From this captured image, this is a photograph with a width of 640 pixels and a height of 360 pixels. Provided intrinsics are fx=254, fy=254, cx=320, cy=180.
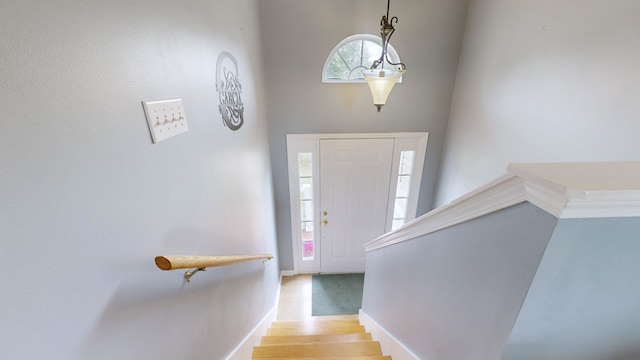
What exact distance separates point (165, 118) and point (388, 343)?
5.99ft

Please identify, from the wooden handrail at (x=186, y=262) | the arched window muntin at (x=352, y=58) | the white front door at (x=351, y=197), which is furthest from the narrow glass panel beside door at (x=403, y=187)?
the wooden handrail at (x=186, y=262)

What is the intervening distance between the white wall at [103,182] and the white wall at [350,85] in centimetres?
140

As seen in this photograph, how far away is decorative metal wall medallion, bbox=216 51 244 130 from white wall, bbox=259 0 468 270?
1042mm

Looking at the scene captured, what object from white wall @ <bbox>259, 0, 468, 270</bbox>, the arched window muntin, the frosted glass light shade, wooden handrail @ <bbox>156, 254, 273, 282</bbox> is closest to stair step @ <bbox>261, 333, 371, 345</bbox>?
wooden handrail @ <bbox>156, 254, 273, 282</bbox>

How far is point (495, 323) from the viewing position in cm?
71

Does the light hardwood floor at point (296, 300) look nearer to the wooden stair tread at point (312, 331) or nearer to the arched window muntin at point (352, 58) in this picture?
the wooden stair tread at point (312, 331)

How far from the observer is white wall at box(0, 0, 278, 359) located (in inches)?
17.1

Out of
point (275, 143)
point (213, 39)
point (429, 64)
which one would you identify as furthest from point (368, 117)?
point (213, 39)

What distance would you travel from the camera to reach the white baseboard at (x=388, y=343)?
1405mm

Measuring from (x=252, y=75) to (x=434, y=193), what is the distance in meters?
2.54

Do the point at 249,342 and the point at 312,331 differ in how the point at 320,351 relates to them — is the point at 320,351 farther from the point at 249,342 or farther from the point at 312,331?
the point at 312,331

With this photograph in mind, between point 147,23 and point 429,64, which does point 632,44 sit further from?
point 147,23

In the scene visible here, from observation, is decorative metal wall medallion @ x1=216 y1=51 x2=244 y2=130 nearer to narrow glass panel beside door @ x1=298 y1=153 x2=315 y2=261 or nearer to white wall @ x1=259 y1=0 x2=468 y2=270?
white wall @ x1=259 y1=0 x2=468 y2=270

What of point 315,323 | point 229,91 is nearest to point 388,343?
point 315,323
